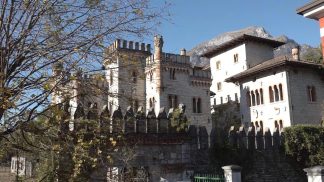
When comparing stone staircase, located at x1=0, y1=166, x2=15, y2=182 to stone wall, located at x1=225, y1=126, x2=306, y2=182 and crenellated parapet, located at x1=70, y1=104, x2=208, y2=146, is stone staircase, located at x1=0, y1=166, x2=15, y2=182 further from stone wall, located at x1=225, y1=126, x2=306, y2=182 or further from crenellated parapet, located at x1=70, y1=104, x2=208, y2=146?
stone wall, located at x1=225, y1=126, x2=306, y2=182

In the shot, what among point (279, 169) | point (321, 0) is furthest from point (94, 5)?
point (279, 169)

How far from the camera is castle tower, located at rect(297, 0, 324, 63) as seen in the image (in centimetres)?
1016

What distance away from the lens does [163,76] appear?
99.5ft

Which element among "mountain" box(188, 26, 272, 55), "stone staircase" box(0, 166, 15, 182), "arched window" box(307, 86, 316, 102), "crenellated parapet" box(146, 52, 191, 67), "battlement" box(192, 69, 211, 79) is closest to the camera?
"stone staircase" box(0, 166, 15, 182)

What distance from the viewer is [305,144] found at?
17.5 m

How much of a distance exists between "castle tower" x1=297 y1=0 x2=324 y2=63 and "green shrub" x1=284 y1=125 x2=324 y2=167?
24.6 ft

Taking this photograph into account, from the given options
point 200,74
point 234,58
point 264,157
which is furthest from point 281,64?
point 264,157

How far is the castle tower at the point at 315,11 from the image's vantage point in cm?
1016

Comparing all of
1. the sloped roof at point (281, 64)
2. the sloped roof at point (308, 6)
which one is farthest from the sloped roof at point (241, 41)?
the sloped roof at point (308, 6)

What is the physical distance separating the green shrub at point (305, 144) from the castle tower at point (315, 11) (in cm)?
749

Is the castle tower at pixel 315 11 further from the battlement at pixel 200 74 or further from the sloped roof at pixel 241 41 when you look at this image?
the sloped roof at pixel 241 41

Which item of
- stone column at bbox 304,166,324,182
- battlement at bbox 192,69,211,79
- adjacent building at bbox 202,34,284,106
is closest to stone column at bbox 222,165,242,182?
stone column at bbox 304,166,324,182

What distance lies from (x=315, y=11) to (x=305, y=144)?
29.6 feet

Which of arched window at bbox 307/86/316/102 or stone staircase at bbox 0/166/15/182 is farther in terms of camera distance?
arched window at bbox 307/86/316/102
